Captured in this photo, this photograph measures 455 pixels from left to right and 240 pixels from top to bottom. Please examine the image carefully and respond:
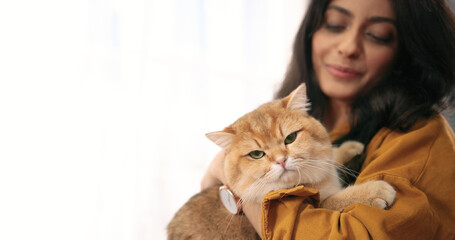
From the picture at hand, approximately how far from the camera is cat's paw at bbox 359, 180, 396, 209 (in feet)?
3.31

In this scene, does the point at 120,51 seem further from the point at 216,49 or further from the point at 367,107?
the point at 367,107

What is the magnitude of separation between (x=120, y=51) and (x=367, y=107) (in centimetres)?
139

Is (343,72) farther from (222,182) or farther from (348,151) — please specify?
(222,182)

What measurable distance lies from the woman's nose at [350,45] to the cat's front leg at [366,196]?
1.77 ft

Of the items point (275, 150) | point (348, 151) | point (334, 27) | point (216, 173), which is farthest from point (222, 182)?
point (334, 27)

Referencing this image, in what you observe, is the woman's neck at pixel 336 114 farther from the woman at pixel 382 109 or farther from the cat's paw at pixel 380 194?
the cat's paw at pixel 380 194

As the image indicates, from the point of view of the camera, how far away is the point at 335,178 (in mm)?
1239

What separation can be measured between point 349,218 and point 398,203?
151 mm

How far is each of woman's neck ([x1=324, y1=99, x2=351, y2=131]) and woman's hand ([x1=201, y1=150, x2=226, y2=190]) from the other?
1.92ft

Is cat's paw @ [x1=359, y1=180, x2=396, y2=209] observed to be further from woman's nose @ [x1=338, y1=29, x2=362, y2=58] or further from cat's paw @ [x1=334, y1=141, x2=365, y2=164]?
woman's nose @ [x1=338, y1=29, x2=362, y2=58]

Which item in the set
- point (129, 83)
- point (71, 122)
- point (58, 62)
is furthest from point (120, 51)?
point (71, 122)

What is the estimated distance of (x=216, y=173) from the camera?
57.2 inches

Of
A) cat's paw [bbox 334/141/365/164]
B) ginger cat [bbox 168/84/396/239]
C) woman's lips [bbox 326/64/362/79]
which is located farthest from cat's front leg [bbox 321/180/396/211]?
woman's lips [bbox 326/64/362/79]

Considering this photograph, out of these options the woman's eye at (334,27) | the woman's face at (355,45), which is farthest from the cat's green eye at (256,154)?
the woman's eye at (334,27)
